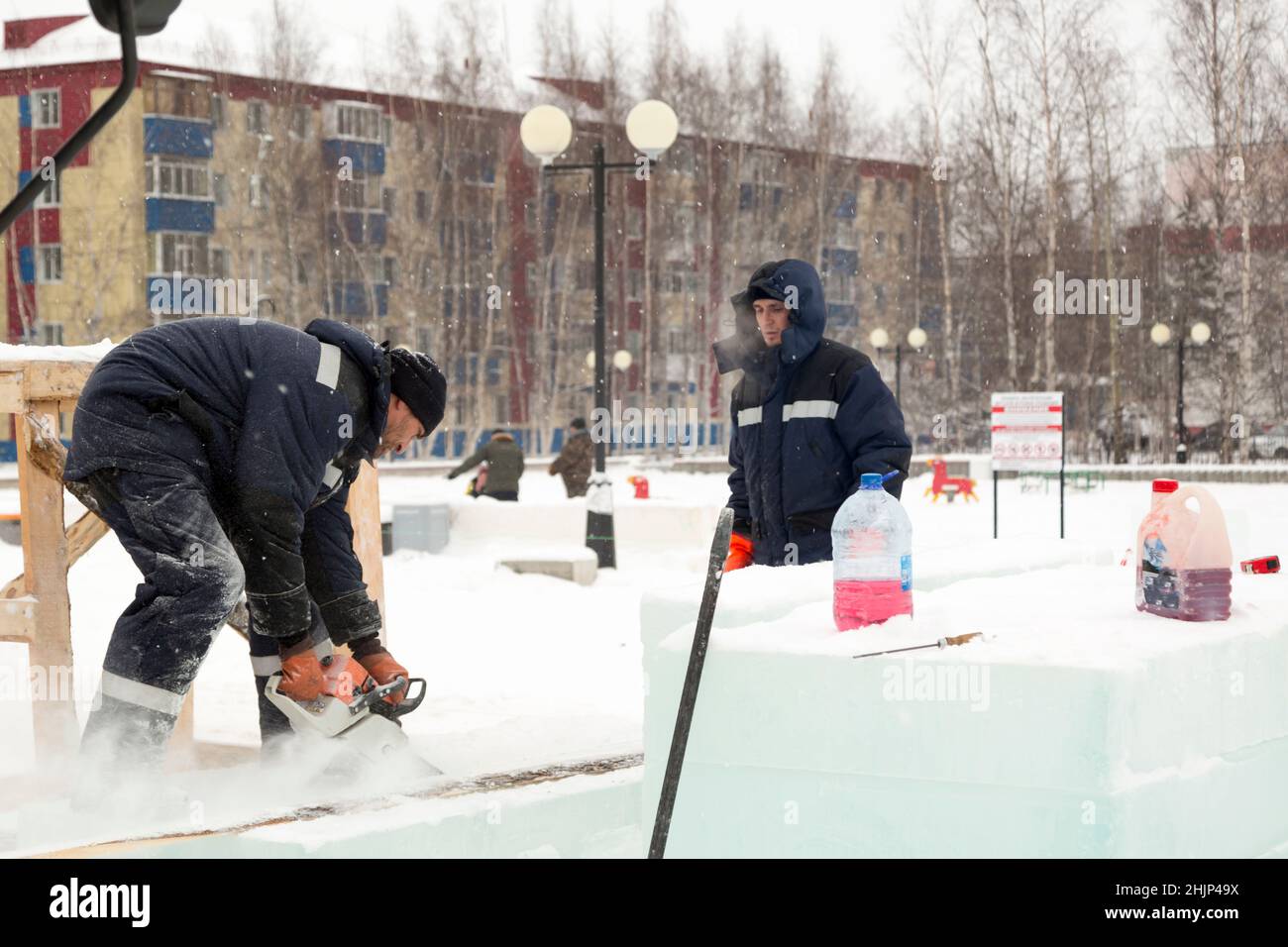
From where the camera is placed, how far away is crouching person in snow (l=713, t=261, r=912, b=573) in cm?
438

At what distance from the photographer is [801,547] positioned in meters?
4.47

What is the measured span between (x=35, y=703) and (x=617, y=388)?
1558 inches

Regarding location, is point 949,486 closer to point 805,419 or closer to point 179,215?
point 805,419

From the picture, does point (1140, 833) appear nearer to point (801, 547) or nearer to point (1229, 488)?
point (801, 547)

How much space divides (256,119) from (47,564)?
35053 millimetres

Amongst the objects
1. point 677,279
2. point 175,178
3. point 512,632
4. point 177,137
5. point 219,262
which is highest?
point 177,137

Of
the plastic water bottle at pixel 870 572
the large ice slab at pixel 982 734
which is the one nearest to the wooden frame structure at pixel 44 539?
the large ice slab at pixel 982 734

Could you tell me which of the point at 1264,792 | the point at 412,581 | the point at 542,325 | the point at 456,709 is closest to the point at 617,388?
the point at 542,325

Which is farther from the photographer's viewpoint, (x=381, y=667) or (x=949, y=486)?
(x=949, y=486)

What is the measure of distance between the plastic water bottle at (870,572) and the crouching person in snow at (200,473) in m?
1.40

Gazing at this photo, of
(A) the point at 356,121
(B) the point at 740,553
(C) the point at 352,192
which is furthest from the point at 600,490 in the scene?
(A) the point at 356,121

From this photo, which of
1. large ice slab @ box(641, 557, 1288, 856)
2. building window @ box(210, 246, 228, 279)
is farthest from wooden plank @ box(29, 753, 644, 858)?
building window @ box(210, 246, 228, 279)

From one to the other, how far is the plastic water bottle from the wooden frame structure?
2575 mm

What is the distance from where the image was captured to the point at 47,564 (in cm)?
435
